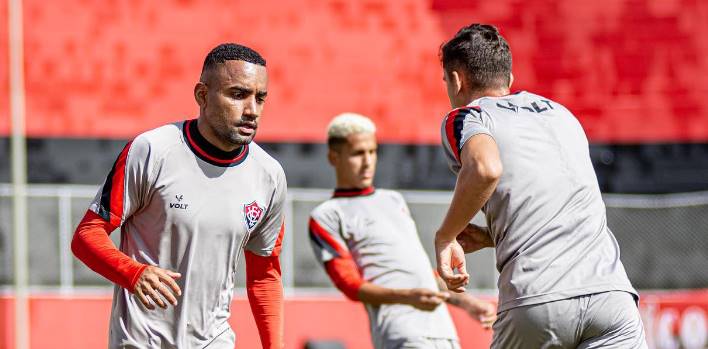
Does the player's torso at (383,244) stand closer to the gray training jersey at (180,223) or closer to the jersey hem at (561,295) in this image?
the gray training jersey at (180,223)

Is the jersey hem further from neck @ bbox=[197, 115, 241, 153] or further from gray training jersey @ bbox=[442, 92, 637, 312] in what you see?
neck @ bbox=[197, 115, 241, 153]

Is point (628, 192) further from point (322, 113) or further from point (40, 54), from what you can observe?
point (40, 54)

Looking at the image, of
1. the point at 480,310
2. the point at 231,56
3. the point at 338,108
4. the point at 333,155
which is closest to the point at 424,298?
the point at 480,310

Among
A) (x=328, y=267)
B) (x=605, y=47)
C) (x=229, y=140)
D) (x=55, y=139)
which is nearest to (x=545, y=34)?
(x=605, y=47)

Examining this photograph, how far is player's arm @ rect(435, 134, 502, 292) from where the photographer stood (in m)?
→ 4.57

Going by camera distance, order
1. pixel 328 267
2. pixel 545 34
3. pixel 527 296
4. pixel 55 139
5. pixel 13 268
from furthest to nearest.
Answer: pixel 545 34
pixel 55 139
pixel 13 268
pixel 328 267
pixel 527 296

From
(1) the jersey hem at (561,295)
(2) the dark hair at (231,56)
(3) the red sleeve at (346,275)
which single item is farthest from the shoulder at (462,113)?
(3) the red sleeve at (346,275)

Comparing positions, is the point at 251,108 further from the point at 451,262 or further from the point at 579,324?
the point at 579,324

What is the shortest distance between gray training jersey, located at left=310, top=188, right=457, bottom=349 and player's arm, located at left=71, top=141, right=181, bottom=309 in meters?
2.27

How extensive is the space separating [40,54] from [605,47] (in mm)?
8400

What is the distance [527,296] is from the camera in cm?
471

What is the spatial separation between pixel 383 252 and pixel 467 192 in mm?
2739

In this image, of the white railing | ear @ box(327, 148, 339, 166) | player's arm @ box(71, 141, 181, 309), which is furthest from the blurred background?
player's arm @ box(71, 141, 181, 309)

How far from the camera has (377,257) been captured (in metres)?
7.33
